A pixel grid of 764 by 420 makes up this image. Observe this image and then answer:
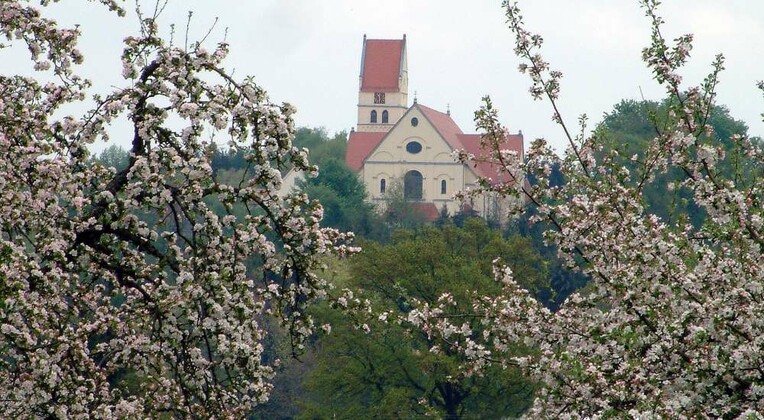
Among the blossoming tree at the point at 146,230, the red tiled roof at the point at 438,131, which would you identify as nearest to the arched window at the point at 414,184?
the red tiled roof at the point at 438,131

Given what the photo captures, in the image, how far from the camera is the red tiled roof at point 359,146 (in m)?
133

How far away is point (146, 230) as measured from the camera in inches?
436

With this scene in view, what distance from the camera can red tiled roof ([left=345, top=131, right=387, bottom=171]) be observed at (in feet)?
438

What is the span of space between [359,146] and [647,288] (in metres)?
125

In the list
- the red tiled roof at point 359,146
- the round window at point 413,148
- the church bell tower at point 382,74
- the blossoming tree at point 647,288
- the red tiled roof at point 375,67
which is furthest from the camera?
the red tiled roof at point 375,67

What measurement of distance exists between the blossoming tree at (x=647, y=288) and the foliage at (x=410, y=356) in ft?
111

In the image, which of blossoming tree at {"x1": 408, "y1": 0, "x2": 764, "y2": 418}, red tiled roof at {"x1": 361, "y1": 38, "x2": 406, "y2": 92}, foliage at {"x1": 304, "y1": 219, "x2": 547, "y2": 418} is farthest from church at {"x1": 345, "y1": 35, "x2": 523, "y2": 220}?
blossoming tree at {"x1": 408, "y1": 0, "x2": 764, "y2": 418}

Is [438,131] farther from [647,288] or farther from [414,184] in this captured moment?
[647,288]

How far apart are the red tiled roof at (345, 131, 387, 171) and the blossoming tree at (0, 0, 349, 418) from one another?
121m

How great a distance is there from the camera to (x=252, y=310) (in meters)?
10.6

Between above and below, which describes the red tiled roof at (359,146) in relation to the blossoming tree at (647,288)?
above

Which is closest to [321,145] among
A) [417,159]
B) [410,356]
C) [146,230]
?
[417,159]

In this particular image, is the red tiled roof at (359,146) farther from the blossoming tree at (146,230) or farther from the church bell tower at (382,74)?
the blossoming tree at (146,230)

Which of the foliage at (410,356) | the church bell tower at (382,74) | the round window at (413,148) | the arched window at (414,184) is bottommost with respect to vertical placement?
the foliage at (410,356)
